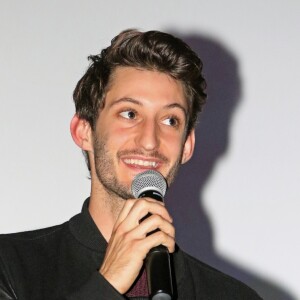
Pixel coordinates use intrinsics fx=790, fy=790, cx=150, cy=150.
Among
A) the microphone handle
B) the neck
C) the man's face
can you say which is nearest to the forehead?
the man's face

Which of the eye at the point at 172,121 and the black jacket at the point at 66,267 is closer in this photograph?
the black jacket at the point at 66,267

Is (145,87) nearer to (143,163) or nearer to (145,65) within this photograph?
(145,65)

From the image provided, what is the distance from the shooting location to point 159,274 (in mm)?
1619

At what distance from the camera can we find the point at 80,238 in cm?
230

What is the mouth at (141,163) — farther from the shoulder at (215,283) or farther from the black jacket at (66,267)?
the shoulder at (215,283)

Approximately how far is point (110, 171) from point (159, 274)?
66cm

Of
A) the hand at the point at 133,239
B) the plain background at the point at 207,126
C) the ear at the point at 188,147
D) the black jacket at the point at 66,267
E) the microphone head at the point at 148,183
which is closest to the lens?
the hand at the point at 133,239

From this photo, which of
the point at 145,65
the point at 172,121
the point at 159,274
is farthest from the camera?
the point at 145,65

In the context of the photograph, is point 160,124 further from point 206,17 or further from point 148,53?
point 206,17

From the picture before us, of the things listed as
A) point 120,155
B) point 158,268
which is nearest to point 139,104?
point 120,155

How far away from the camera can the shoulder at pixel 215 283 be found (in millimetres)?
2426

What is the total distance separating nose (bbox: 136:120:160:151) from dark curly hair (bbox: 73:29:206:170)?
224 millimetres

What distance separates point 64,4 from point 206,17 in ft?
2.11

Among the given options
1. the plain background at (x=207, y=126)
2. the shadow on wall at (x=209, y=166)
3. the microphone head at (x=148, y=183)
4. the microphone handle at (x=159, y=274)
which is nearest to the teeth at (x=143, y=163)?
the microphone head at (x=148, y=183)
